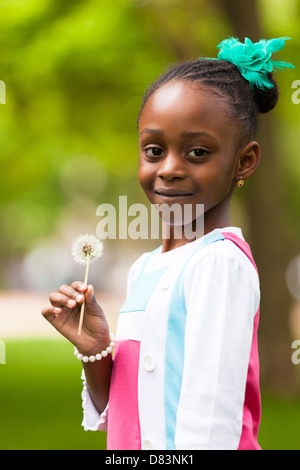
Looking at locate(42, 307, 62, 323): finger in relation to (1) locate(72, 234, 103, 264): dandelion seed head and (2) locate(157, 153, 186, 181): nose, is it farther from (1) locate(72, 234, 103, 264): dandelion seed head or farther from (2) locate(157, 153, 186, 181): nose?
(2) locate(157, 153, 186, 181): nose

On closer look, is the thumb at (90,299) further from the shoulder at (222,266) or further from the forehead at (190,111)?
the forehead at (190,111)

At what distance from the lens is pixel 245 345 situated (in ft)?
6.15

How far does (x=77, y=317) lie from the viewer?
217cm

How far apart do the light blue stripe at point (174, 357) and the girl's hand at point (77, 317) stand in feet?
0.90

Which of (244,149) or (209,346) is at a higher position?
(244,149)

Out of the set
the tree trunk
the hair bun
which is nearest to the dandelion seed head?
the hair bun

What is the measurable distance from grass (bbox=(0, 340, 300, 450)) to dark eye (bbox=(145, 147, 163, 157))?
4741mm

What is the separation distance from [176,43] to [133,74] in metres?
0.77

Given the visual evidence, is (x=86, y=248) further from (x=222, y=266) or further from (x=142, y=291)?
(x=222, y=266)

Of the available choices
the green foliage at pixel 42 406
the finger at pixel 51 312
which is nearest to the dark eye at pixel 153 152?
the finger at pixel 51 312

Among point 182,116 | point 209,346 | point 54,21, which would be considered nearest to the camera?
point 209,346
